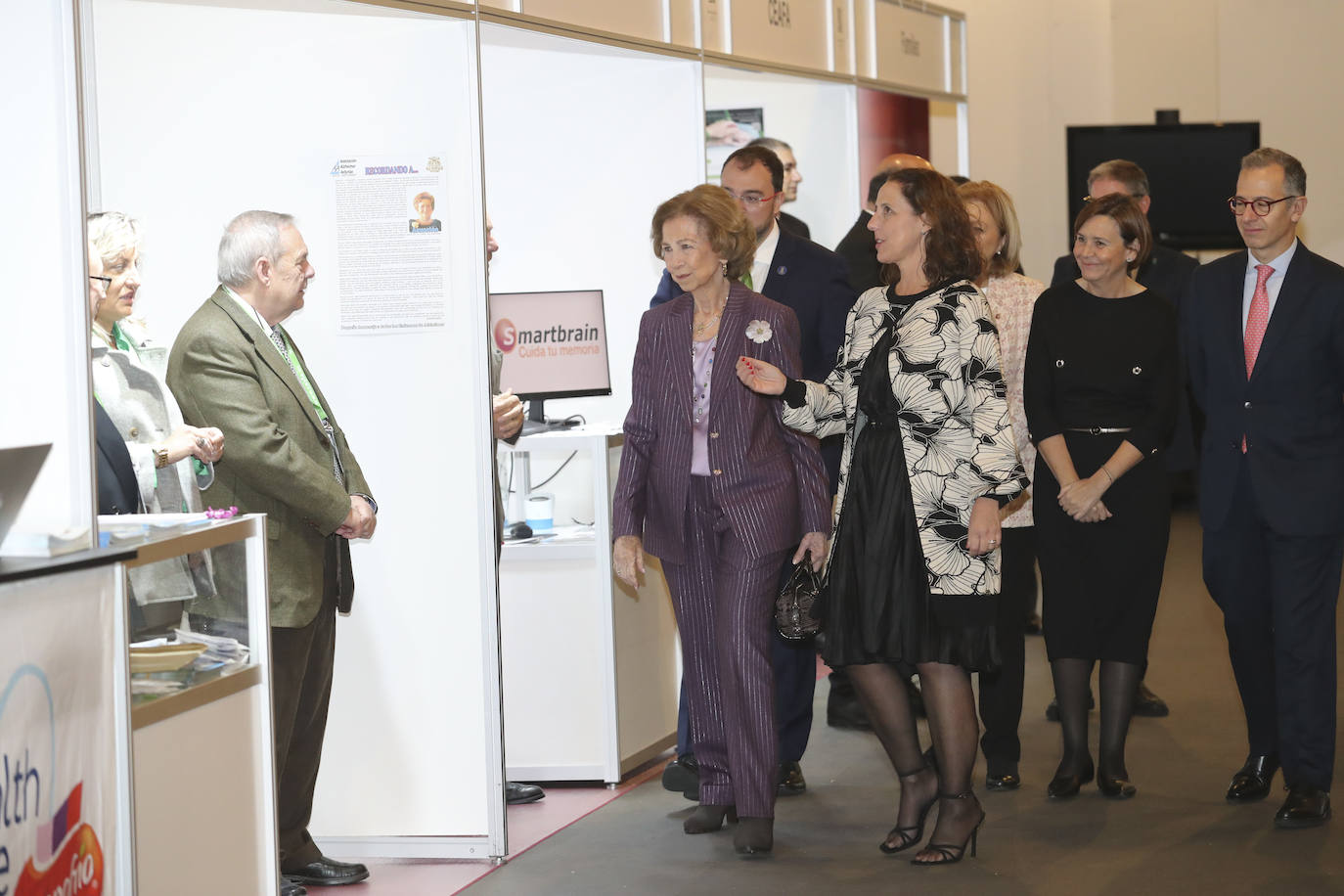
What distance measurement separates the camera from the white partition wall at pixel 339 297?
3863 mm

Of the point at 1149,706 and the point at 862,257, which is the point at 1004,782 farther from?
the point at 862,257

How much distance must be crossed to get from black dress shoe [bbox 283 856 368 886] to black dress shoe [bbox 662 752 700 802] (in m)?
1.02

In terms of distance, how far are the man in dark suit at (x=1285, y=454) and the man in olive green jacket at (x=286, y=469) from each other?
89.3 inches

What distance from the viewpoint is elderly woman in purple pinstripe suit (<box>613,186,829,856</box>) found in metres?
3.84

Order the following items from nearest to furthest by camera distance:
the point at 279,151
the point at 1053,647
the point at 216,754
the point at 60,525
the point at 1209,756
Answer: the point at 60,525
the point at 216,754
the point at 279,151
the point at 1053,647
the point at 1209,756

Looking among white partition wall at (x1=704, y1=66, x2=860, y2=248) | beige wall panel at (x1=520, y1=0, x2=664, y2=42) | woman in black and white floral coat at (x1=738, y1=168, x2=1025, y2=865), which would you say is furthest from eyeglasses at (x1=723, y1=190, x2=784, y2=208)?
white partition wall at (x1=704, y1=66, x2=860, y2=248)

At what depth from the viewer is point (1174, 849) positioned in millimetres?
3812

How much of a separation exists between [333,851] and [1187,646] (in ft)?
12.9

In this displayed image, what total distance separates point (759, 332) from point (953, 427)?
587 mm

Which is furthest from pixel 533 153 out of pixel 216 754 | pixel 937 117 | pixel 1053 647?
pixel 937 117

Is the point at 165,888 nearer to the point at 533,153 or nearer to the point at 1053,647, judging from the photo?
the point at 1053,647

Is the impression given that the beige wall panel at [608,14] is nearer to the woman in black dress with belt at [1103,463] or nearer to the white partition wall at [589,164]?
the white partition wall at [589,164]

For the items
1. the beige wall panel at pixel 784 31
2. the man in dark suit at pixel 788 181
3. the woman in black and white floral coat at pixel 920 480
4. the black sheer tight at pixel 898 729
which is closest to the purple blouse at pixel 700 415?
the woman in black and white floral coat at pixel 920 480

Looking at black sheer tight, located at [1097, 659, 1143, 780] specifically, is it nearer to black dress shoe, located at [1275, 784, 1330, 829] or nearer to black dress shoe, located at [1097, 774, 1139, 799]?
black dress shoe, located at [1097, 774, 1139, 799]
